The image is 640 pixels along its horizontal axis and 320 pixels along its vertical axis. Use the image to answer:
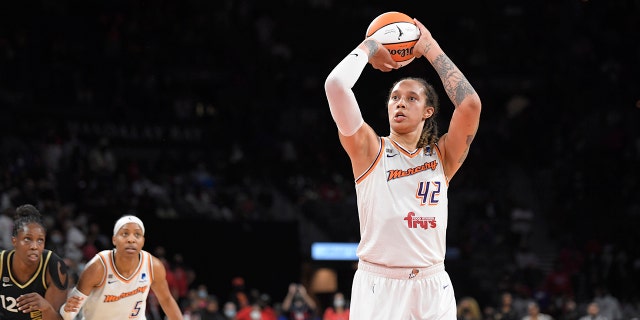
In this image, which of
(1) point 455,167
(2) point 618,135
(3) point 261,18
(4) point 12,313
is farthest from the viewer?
(3) point 261,18

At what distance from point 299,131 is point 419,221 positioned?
18848mm

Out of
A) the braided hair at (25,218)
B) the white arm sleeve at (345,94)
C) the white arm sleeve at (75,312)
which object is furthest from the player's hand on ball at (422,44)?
the white arm sleeve at (75,312)

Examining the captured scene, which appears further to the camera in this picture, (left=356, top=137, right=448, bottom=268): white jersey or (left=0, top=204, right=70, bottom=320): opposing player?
(left=0, top=204, right=70, bottom=320): opposing player

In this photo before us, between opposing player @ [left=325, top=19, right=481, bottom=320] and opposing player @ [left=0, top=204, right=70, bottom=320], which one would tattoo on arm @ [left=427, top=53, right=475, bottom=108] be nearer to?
opposing player @ [left=325, top=19, right=481, bottom=320]

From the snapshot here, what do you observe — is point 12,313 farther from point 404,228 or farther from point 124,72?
point 124,72

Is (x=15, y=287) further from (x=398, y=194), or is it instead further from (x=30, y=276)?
(x=398, y=194)

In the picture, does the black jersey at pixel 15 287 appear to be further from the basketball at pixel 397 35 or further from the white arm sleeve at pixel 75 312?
the basketball at pixel 397 35

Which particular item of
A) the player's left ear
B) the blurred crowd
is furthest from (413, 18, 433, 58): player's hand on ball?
the blurred crowd

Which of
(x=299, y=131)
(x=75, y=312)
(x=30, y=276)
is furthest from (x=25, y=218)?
(x=299, y=131)

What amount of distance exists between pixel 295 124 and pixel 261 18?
11.3 ft

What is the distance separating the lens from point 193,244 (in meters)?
17.2

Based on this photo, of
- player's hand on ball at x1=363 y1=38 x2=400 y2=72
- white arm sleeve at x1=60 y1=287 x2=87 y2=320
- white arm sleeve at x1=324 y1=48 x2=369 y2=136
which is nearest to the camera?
white arm sleeve at x1=324 y1=48 x2=369 y2=136

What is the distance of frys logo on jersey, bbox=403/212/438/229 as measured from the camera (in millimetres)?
4676

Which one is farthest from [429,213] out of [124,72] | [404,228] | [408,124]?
[124,72]
